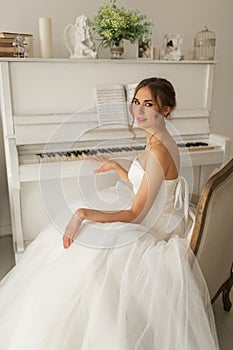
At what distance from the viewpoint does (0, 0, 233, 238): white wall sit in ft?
7.92

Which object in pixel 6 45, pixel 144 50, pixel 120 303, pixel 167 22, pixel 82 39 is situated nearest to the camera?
pixel 120 303

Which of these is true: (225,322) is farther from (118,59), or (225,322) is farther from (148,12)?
(148,12)

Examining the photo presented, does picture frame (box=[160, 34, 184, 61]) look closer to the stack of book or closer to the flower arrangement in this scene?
the flower arrangement

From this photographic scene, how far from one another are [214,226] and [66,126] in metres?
1.22

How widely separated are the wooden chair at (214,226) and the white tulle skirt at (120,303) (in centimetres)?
8

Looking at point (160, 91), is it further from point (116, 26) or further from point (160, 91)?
point (116, 26)

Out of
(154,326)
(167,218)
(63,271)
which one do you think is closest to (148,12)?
(167,218)

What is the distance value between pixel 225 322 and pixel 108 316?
0.98m

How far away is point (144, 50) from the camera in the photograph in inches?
88.7

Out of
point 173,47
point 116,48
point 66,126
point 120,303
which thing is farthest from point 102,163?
point 173,47

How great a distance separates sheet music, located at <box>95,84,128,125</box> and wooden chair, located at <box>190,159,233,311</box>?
3.41 feet

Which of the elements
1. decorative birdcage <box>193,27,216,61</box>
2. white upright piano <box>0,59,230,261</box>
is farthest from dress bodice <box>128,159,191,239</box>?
decorative birdcage <box>193,27,216,61</box>

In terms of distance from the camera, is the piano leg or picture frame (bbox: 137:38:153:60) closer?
the piano leg

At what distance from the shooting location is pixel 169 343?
1.18 metres
